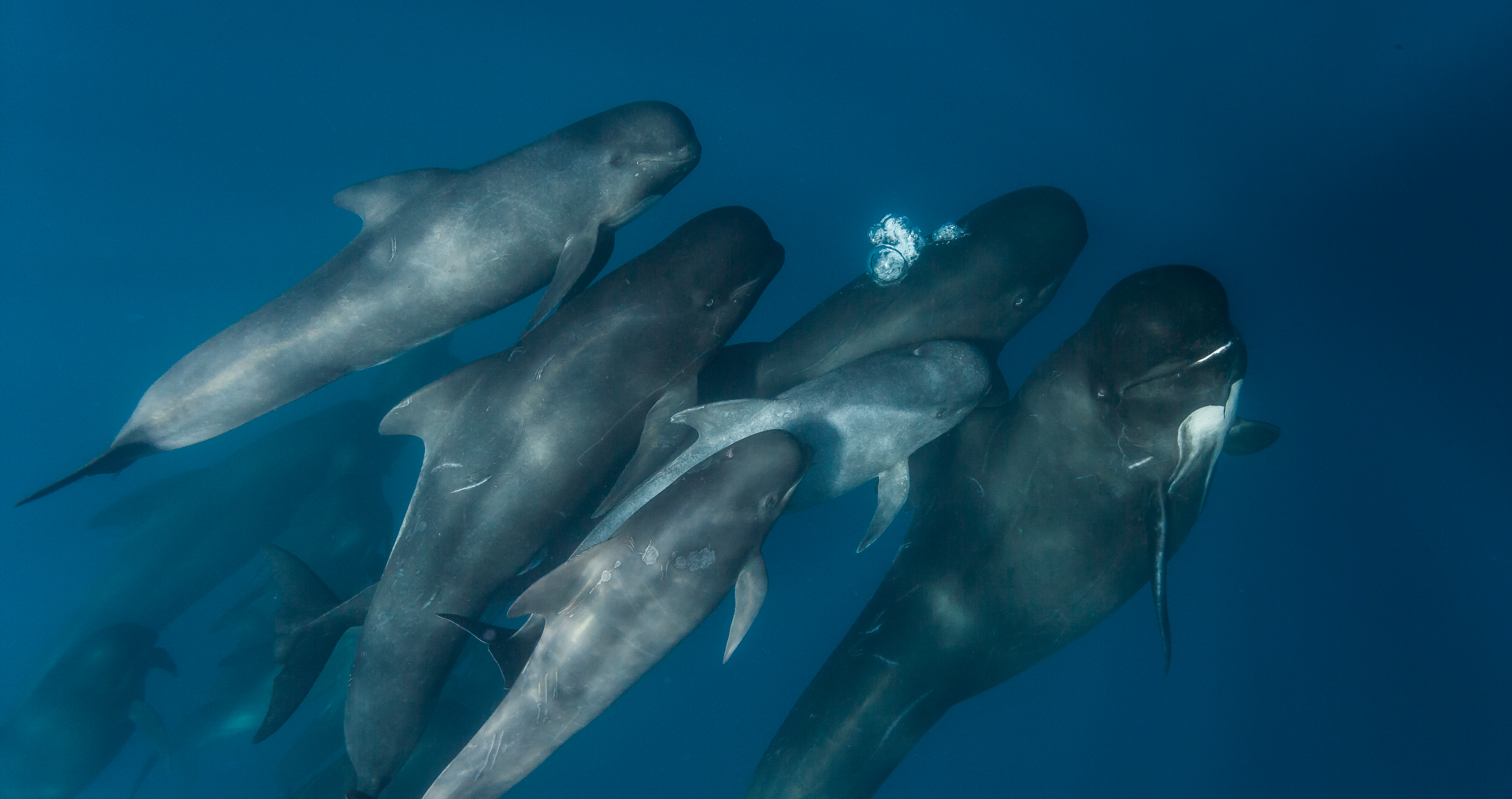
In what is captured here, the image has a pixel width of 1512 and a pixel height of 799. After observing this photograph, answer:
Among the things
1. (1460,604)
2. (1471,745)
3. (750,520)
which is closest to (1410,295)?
(1460,604)

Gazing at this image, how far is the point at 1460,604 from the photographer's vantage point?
8.93 meters

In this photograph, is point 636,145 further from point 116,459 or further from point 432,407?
point 116,459

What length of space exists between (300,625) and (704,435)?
410 centimetres

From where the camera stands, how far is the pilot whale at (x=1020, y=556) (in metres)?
5.53

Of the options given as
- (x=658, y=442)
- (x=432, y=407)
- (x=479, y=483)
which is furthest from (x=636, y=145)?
(x=479, y=483)

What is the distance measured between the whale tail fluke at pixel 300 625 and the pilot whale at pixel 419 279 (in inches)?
56.2

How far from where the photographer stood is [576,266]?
20.7ft

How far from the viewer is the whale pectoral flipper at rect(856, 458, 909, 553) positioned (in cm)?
636

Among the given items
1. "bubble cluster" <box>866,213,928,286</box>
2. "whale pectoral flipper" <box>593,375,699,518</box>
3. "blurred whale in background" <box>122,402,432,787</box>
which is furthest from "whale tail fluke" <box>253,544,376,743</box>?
"bubble cluster" <box>866,213,928,286</box>

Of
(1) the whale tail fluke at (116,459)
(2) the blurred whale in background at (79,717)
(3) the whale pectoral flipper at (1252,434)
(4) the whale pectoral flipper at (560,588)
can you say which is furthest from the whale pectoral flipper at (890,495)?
(2) the blurred whale in background at (79,717)

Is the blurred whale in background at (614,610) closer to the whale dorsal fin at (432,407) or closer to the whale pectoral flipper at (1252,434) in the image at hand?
the whale dorsal fin at (432,407)

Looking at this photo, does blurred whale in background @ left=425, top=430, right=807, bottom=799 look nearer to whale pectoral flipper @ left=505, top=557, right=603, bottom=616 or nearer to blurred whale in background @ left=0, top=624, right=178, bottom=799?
whale pectoral flipper @ left=505, top=557, right=603, bottom=616

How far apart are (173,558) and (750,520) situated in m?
9.12

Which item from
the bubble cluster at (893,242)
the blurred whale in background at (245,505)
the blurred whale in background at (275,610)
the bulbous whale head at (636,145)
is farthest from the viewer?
the blurred whale in background at (245,505)
